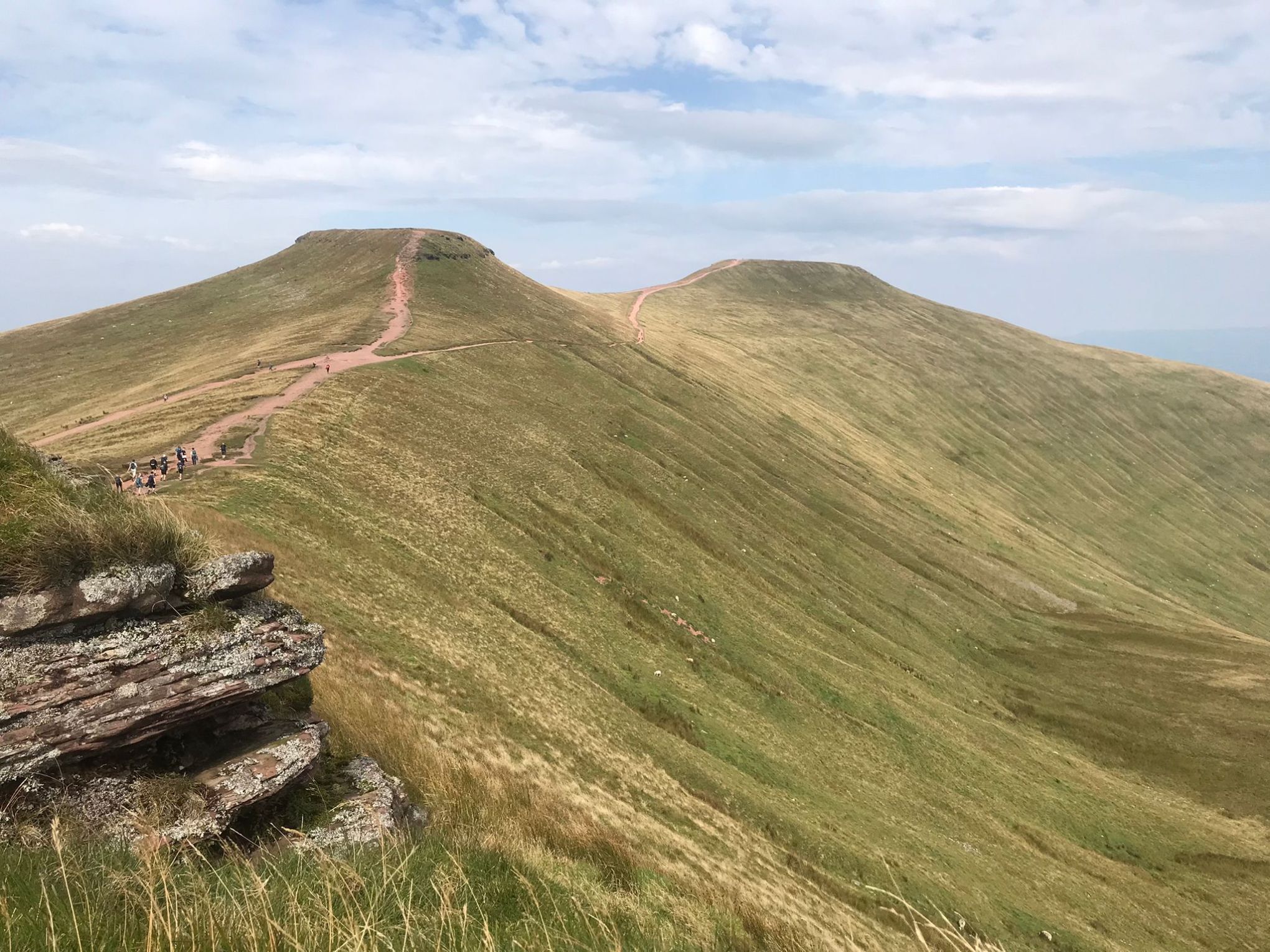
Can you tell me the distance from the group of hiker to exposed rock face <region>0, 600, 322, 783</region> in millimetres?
25916

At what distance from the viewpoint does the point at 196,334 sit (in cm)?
9756

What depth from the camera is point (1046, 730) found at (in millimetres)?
62375

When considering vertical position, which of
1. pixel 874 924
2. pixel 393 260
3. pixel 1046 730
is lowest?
pixel 1046 730

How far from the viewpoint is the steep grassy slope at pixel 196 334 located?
71125 mm

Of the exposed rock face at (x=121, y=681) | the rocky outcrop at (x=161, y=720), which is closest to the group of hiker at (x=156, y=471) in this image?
the rocky outcrop at (x=161, y=720)

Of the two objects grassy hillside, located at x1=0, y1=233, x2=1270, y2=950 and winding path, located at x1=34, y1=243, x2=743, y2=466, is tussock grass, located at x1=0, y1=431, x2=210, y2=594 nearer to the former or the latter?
grassy hillside, located at x1=0, y1=233, x2=1270, y2=950

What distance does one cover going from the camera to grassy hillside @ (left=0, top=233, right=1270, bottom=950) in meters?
27.2

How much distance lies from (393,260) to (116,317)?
45.8 meters

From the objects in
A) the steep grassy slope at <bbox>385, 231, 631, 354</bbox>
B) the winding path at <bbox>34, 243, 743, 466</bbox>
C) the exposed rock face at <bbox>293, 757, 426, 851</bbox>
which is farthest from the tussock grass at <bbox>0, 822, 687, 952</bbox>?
the steep grassy slope at <bbox>385, 231, 631, 354</bbox>

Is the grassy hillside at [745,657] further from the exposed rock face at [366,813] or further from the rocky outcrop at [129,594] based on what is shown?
the rocky outcrop at [129,594]

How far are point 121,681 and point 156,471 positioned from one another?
3357cm

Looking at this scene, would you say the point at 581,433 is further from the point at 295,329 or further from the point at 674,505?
the point at 295,329

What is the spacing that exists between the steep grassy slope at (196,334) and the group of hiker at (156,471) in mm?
26919

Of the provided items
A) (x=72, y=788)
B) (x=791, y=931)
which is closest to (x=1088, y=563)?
(x=791, y=931)
